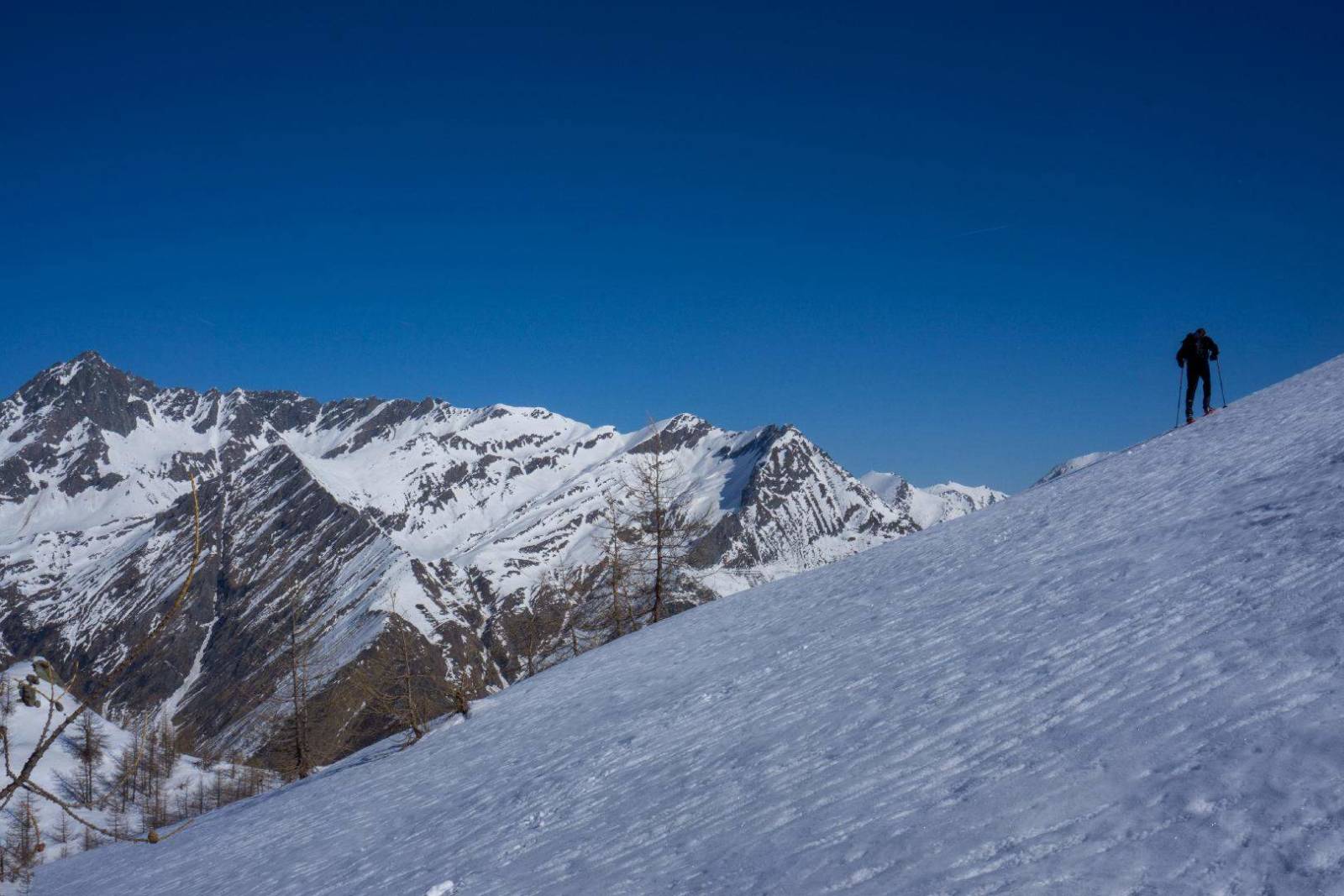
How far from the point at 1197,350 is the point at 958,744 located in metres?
18.1

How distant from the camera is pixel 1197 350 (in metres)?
20.2

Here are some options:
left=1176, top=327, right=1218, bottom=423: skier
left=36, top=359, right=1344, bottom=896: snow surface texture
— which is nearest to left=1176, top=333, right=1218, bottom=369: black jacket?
left=1176, top=327, right=1218, bottom=423: skier

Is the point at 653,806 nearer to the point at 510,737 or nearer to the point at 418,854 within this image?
the point at 418,854

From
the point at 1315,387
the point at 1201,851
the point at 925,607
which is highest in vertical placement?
the point at 1315,387

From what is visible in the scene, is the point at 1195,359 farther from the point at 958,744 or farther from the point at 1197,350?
the point at 958,744

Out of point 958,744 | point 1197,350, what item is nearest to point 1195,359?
point 1197,350

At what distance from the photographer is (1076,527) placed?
1315 centimetres

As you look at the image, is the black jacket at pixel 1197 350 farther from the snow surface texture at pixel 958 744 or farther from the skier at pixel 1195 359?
the snow surface texture at pixel 958 744

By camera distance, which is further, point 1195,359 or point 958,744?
point 1195,359

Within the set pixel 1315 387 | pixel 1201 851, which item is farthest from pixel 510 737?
pixel 1315 387

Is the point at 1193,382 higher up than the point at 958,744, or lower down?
higher up

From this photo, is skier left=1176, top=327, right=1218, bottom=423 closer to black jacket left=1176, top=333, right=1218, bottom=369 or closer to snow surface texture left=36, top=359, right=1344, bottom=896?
black jacket left=1176, top=333, right=1218, bottom=369

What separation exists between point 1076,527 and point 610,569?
19506mm

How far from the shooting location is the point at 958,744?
21.6 ft
